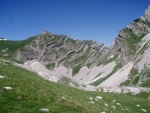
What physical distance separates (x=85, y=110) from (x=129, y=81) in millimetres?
109372

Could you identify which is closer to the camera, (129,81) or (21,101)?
(21,101)

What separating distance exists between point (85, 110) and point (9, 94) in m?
9.06

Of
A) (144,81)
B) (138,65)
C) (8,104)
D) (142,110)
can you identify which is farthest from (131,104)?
(138,65)

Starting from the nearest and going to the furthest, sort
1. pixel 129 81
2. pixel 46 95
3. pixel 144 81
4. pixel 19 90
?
1. pixel 19 90
2. pixel 46 95
3. pixel 144 81
4. pixel 129 81

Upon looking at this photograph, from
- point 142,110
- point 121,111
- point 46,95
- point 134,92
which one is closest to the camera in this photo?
point 46,95

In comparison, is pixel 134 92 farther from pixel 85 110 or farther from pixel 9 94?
pixel 9 94

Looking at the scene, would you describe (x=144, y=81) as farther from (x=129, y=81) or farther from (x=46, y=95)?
(x=46, y=95)

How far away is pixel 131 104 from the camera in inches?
1902

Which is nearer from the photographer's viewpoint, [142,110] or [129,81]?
[142,110]

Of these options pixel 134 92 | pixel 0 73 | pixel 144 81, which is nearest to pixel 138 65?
pixel 144 81

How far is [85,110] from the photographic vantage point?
28.9m

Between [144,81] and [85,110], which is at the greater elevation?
[144,81]

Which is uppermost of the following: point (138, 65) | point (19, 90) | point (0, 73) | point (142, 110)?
point (138, 65)

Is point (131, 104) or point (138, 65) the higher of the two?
point (138, 65)
